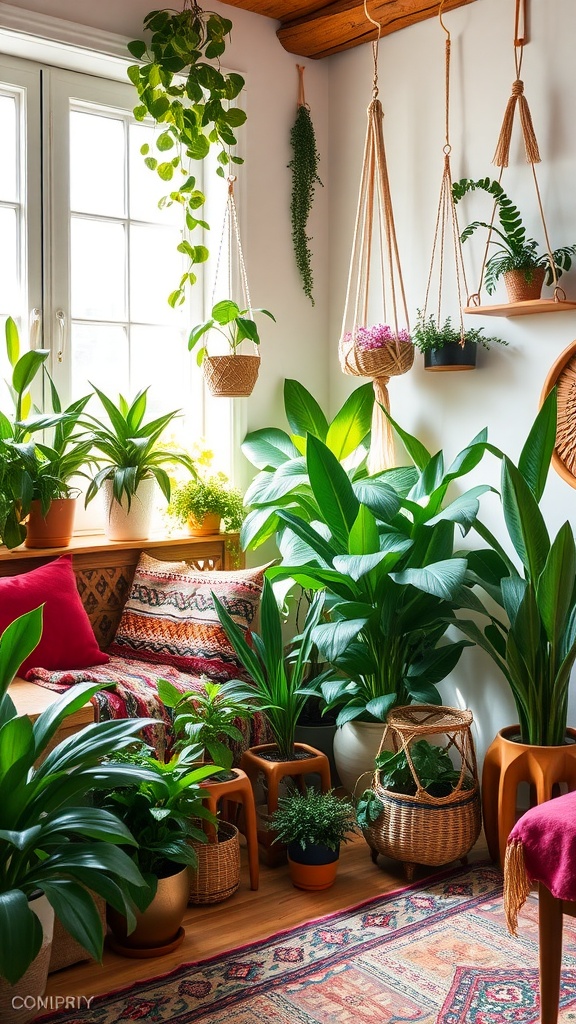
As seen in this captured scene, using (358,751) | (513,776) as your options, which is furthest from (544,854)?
(358,751)

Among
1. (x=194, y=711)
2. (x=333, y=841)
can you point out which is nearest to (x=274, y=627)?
(x=194, y=711)

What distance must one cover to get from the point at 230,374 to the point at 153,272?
2.06ft

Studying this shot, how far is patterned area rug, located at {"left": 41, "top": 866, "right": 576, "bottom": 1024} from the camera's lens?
7.11 ft

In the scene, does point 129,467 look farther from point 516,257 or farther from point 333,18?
point 333,18

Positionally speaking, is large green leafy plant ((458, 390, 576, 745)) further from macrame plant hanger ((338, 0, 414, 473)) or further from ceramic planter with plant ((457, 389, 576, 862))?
macrame plant hanger ((338, 0, 414, 473))

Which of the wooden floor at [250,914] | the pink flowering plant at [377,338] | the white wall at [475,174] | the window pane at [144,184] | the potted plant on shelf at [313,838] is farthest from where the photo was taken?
the window pane at [144,184]

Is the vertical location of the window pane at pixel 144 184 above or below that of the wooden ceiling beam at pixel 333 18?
below

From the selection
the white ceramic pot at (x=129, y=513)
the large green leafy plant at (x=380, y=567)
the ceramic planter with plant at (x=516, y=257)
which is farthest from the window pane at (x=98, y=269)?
the ceramic planter with plant at (x=516, y=257)

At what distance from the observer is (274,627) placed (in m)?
3.08

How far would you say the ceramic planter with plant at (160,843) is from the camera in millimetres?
2406

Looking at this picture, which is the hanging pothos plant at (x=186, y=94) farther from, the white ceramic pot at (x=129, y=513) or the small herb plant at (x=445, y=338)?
the small herb plant at (x=445, y=338)

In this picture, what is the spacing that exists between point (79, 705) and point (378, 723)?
1.28m

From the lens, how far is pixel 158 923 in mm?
2416

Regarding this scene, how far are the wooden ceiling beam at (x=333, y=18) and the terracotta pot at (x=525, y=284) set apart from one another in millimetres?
1043
